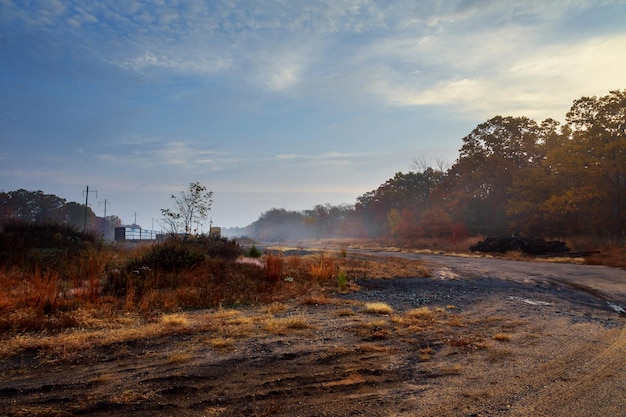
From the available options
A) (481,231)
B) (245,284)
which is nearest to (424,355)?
(245,284)

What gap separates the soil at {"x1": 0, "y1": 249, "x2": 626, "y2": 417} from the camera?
11.2 ft

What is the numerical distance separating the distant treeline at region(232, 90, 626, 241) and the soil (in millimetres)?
27664

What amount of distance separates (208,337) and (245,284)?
5.17 metres

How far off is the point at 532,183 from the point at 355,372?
36682 millimetres

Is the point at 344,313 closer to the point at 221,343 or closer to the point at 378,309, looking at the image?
the point at 378,309

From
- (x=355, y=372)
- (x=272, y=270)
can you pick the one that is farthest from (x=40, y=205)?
(x=355, y=372)

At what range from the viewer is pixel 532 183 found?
34.8m

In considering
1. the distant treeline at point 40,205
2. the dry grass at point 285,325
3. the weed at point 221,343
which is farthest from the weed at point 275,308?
the distant treeline at point 40,205

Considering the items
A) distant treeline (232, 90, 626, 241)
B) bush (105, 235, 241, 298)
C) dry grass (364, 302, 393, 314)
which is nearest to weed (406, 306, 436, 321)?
dry grass (364, 302, 393, 314)

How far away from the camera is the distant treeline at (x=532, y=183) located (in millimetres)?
28875

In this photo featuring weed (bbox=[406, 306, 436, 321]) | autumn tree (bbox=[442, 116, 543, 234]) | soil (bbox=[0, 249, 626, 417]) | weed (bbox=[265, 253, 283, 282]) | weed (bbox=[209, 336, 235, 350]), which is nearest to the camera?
soil (bbox=[0, 249, 626, 417])

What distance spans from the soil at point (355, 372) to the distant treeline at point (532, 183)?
90.8 feet

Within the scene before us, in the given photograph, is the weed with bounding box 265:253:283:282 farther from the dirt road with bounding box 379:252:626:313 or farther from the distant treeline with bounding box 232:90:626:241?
the distant treeline with bounding box 232:90:626:241

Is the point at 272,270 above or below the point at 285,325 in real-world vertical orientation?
above
